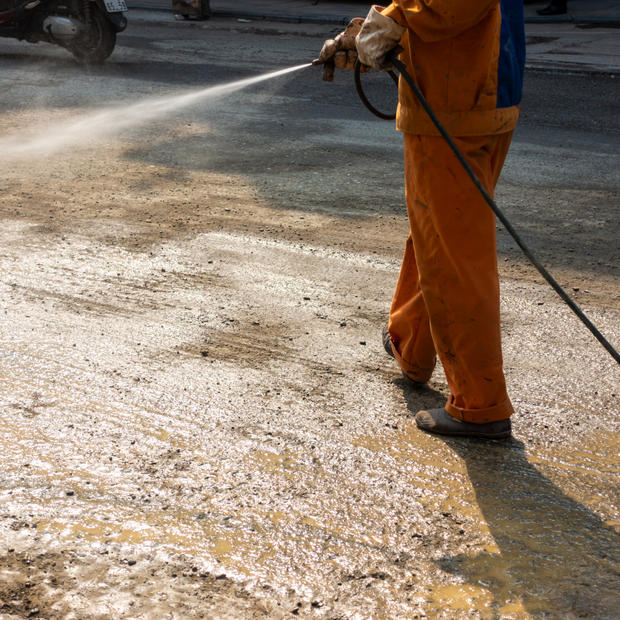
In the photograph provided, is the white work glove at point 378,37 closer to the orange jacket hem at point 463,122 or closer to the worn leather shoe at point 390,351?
the orange jacket hem at point 463,122

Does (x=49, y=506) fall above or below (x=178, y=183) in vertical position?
below

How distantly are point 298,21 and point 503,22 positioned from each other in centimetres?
1199

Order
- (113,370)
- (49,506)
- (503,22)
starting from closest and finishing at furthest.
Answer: (49,506) → (503,22) → (113,370)

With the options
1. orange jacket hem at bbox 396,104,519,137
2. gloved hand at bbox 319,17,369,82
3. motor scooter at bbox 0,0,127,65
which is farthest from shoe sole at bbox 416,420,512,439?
motor scooter at bbox 0,0,127,65

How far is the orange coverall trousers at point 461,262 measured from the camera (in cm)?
208

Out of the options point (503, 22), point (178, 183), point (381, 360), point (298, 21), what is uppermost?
point (298, 21)

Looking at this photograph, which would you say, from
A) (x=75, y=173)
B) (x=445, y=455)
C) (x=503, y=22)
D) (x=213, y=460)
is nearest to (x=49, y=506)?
(x=213, y=460)

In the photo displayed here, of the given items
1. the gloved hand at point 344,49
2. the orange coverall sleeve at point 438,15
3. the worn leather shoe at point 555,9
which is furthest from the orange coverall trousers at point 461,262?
the worn leather shoe at point 555,9

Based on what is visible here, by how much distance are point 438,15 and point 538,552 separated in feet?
4.67

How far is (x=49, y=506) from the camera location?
1894mm

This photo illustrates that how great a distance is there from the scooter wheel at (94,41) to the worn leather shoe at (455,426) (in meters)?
8.19

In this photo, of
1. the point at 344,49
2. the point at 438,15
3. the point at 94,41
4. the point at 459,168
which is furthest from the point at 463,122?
the point at 94,41

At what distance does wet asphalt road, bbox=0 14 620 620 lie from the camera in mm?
1678

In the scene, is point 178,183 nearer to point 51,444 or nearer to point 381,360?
point 381,360
